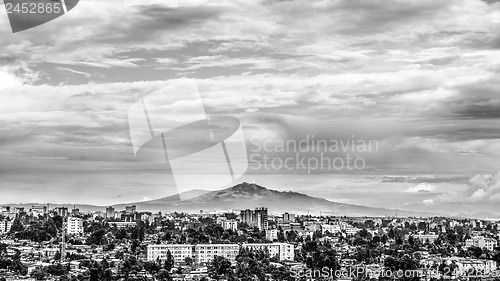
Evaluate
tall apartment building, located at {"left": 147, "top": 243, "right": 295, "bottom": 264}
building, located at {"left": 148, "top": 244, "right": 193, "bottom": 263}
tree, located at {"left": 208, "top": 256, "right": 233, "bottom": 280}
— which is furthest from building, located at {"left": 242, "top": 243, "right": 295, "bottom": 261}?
tree, located at {"left": 208, "top": 256, "right": 233, "bottom": 280}

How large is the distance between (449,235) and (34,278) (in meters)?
22.6

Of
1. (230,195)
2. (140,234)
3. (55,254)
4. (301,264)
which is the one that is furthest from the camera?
(230,195)

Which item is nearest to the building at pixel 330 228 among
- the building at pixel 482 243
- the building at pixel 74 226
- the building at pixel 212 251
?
the building at pixel 482 243

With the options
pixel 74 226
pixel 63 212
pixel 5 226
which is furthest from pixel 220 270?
pixel 63 212

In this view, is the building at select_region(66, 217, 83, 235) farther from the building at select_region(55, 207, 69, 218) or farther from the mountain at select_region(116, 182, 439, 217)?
the mountain at select_region(116, 182, 439, 217)

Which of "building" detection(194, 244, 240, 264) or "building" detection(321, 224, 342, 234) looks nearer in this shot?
"building" detection(194, 244, 240, 264)

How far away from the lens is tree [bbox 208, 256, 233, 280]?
68.1 feet

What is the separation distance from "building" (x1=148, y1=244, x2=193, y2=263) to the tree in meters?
3.59

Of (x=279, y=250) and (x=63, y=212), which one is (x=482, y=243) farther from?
(x=63, y=212)

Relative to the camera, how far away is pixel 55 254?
26.0 metres

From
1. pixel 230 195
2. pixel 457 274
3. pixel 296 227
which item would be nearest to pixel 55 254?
pixel 457 274

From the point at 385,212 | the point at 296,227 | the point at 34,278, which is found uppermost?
the point at 385,212

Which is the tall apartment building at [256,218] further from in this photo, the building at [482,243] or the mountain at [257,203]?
the mountain at [257,203]

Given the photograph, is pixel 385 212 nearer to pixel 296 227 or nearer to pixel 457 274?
pixel 296 227
